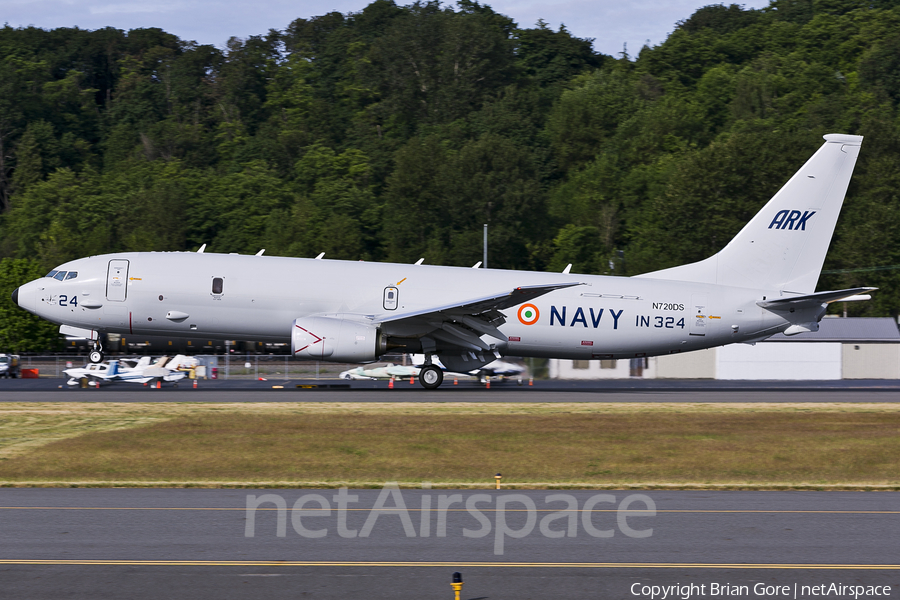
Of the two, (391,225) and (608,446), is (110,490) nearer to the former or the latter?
(608,446)

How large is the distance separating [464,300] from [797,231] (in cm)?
1269

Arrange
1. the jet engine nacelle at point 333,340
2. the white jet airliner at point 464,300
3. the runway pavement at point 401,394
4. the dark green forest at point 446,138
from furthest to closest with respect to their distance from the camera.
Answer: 1. the dark green forest at point 446,138
2. the white jet airliner at point 464,300
3. the jet engine nacelle at point 333,340
4. the runway pavement at point 401,394

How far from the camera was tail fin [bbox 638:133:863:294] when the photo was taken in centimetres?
3562

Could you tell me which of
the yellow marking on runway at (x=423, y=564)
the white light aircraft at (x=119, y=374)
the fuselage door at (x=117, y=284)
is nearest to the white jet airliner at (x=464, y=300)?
the fuselage door at (x=117, y=284)

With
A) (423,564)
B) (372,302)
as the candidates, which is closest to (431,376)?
(372,302)

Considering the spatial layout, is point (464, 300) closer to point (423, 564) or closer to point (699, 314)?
point (699, 314)

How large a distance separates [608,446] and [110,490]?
10796mm

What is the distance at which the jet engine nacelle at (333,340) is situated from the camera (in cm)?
3200

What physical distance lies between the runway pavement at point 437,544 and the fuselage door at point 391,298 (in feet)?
56.4

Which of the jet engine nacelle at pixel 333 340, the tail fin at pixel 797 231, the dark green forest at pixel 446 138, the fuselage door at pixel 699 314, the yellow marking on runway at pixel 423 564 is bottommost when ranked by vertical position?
the yellow marking on runway at pixel 423 564

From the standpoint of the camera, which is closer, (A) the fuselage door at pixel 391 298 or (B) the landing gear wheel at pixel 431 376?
(A) the fuselage door at pixel 391 298

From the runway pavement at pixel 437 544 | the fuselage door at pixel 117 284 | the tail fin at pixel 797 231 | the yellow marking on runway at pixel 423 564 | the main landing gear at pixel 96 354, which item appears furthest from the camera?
the tail fin at pixel 797 231

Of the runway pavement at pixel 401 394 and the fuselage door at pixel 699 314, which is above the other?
the fuselage door at pixel 699 314

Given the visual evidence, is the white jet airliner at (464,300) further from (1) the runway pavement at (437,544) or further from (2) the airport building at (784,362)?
(2) the airport building at (784,362)
